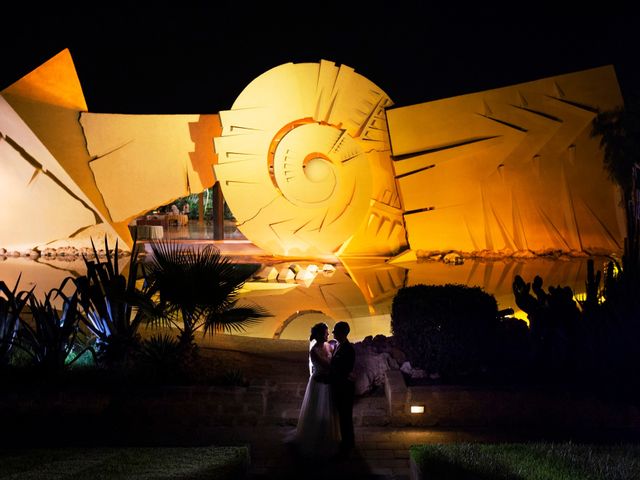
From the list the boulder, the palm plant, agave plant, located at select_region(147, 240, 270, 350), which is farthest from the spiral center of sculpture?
agave plant, located at select_region(147, 240, 270, 350)

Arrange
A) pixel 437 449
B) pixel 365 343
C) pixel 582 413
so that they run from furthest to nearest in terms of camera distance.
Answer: pixel 365 343 < pixel 582 413 < pixel 437 449

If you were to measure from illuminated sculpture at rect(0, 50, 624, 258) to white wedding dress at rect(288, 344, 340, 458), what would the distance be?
439 inches

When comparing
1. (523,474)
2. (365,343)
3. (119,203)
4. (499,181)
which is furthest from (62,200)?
(523,474)

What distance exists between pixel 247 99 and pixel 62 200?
5575mm

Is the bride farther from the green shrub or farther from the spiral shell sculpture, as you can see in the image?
the spiral shell sculpture

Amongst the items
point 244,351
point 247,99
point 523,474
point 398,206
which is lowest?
point 523,474

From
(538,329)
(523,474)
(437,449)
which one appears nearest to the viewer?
(523,474)

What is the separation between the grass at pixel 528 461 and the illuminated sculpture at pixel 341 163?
1160cm

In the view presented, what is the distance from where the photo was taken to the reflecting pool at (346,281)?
9.25 meters

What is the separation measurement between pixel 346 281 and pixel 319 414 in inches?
336

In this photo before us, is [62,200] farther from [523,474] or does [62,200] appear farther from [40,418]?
[523,474]

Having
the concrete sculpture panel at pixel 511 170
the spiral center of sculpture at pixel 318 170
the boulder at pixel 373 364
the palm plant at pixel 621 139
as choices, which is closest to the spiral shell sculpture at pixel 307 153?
the spiral center of sculpture at pixel 318 170

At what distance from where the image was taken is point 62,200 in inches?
657

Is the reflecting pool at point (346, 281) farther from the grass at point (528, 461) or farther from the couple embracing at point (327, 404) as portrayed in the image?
the grass at point (528, 461)
